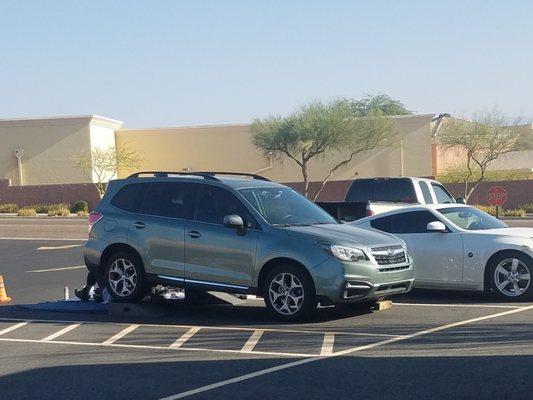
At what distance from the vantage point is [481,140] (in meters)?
48.4

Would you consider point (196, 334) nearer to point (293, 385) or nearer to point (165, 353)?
point (165, 353)

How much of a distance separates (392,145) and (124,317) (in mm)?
40745

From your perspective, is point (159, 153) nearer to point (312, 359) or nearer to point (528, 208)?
point (528, 208)

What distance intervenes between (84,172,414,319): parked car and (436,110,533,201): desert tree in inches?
1404

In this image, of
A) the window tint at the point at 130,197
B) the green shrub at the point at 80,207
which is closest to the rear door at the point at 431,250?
the window tint at the point at 130,197

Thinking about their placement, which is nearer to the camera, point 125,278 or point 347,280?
point 347,280

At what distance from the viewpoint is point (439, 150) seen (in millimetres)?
53281

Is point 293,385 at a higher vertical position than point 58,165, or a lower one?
lower

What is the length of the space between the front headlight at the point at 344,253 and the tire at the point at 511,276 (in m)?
2.89

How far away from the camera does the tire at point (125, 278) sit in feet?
41.1

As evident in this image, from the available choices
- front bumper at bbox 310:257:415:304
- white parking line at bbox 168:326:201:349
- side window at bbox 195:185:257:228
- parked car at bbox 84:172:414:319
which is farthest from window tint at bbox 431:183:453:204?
white parking line at bbox 168:326:201:349

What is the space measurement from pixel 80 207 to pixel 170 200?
4074 centimetres

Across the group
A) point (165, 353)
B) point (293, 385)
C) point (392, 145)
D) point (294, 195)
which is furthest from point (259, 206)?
point (392, 145)

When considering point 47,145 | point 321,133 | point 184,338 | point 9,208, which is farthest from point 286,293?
point 47,145
